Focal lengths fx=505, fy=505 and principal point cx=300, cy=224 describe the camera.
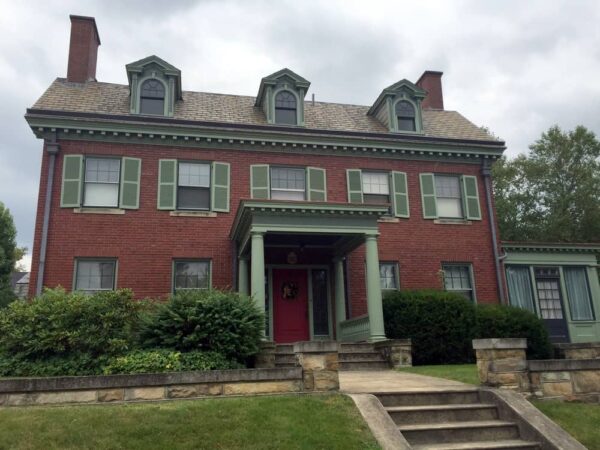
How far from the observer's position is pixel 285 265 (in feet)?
47.6

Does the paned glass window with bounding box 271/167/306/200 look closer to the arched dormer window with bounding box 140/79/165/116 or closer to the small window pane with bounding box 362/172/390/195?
the small window pane with bounding box 362/172/390/195

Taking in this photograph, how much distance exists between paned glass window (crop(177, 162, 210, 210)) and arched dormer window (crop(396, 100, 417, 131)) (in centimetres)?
668

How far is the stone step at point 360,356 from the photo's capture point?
11.5 metres

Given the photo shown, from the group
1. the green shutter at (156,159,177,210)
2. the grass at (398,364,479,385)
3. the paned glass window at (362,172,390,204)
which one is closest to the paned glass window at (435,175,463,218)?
the paned glass window at (362,172,390,204)

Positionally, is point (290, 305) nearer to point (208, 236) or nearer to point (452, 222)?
point (208, 236)

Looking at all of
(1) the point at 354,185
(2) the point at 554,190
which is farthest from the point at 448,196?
(2) the point at 554,190

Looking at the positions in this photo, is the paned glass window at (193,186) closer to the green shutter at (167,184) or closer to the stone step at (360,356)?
the green shutter at (167,184)

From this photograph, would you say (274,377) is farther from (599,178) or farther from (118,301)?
(599,178)

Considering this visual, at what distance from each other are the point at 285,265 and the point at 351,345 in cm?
351

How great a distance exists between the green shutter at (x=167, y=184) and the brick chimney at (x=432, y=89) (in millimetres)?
10541

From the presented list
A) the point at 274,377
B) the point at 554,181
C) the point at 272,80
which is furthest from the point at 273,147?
the point at 554,181

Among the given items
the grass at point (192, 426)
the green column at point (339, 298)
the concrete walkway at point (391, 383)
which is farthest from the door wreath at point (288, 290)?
the grass at point (192, 426)

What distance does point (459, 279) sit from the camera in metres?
15.8

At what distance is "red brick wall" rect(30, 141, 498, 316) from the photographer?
13453 mm
